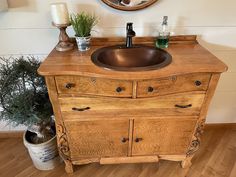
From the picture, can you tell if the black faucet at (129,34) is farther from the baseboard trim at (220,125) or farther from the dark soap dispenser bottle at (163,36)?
the baseboard trim at (220,125)

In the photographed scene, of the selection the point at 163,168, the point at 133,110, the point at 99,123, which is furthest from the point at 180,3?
the point at 163,168

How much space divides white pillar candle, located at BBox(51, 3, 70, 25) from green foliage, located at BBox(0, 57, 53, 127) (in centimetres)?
31

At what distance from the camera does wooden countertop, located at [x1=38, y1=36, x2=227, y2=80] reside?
1026 millimetres

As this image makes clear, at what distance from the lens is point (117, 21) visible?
141 cm

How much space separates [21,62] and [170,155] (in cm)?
118

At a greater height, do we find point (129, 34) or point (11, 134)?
point (129, 34)

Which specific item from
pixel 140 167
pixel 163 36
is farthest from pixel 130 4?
pixel 140 167

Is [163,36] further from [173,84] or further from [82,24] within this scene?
[82,24]

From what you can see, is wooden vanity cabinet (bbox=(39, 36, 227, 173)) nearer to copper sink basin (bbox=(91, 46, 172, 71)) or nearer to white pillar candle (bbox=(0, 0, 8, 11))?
copper sink basin (bbox=(91, 46, 172, 71))

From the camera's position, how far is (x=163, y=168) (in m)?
1.56

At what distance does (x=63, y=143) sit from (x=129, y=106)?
522 millimetres

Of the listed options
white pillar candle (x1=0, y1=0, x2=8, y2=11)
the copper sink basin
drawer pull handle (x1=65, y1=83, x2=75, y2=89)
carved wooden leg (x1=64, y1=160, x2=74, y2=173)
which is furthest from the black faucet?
carved wooden leg (x1=64, y1=160, x2=74, y2=173)

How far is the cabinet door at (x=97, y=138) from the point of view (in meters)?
1.24

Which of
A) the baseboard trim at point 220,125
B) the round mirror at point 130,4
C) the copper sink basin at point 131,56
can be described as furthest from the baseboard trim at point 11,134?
the baseboard trim at point 220,125
